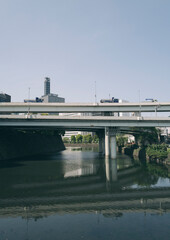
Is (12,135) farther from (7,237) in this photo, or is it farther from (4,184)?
(7,237)

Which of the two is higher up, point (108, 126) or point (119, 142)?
point (108, 126)

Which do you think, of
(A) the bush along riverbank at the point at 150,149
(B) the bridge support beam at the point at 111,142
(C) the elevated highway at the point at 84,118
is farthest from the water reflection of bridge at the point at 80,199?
(B) the bridge support beam at the point at 111,142

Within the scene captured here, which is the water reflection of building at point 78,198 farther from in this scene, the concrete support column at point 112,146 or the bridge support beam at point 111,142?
the bridge support beam at point 111,142

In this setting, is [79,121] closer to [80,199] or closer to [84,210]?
[80,199]

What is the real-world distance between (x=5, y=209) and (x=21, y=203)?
200 centimetres

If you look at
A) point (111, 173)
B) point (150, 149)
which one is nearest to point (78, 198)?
point (111, 173)

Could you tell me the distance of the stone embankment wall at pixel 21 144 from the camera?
61919 millimetres

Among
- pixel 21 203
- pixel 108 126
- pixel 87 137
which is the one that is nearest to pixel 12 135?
pixel 108 126

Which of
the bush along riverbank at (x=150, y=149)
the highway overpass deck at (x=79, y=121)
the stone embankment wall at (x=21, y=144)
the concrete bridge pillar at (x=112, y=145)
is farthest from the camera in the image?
the stone embankment wall at (x=21, y=144)

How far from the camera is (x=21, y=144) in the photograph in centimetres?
7306

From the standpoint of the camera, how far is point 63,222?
49.2 ft

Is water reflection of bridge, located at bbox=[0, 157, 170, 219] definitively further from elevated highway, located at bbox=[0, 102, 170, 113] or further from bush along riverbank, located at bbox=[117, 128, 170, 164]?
elevated highway, located at bbox=[0, 102, 170, 113]

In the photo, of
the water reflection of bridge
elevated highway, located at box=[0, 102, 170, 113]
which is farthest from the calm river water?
elevated highway, located at box=[0, 102, 170, 113]

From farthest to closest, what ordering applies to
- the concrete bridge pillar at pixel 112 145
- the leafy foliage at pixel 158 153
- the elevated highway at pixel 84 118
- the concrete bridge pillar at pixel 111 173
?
1. the concrete bridge pillar at pixel 112 145
2. the elevated highway at pixel 84 118
3. the leafy foliage at pixel 158 153
4. the concrete bridge pillar at pixel 111 173
